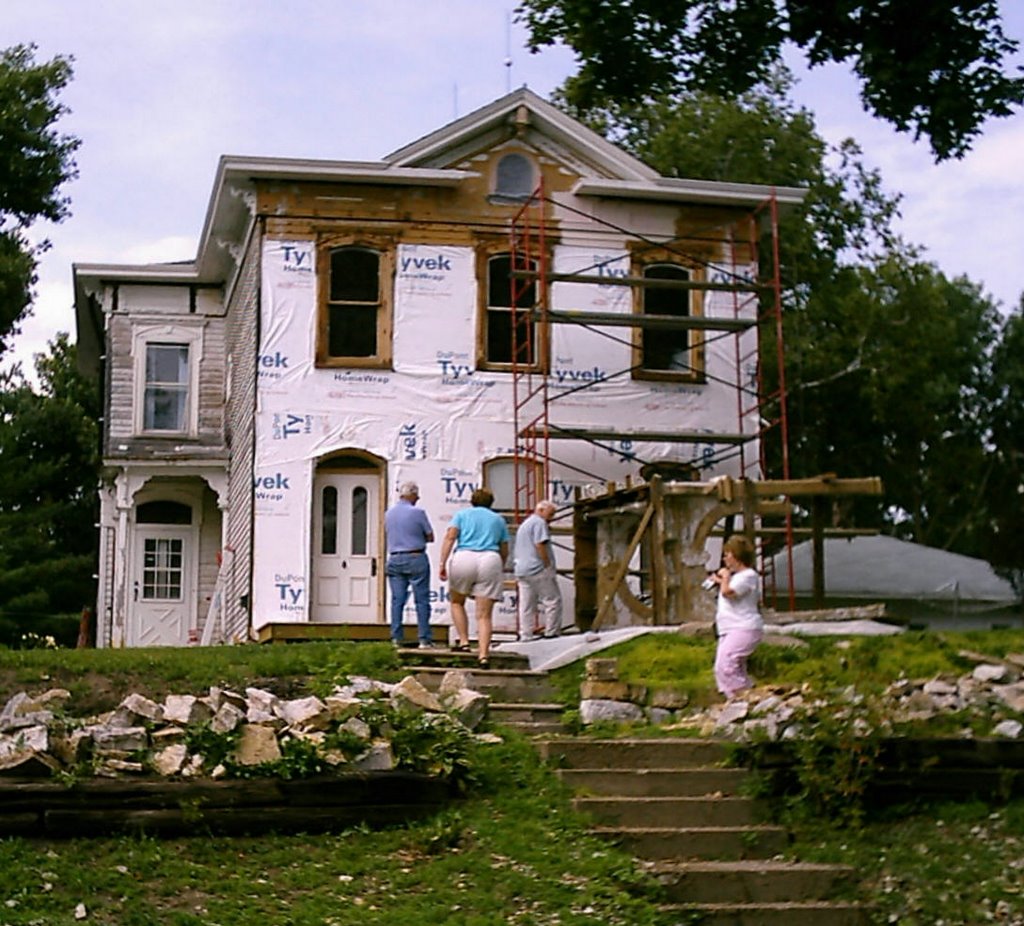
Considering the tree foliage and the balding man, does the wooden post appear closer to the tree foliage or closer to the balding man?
the balding man

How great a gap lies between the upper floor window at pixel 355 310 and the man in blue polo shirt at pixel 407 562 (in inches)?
272

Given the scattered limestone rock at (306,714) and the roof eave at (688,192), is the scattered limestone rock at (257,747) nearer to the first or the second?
the scattered limestone rock at (306,714)

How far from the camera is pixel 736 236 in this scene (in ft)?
88.7

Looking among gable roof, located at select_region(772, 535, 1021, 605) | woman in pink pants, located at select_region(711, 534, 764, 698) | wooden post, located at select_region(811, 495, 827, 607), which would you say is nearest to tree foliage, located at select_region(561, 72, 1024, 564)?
gable roof, located at select_region(772, 535, 1021, 605)

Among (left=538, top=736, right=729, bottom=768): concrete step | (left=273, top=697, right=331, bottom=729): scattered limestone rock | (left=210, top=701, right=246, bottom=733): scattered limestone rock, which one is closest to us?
(left=210, top=701, right=246, bottom=733): scattered limestone rock

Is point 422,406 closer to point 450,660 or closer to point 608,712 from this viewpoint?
point 450,660

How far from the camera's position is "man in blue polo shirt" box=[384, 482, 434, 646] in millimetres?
18656

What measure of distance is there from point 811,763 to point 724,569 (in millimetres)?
2710

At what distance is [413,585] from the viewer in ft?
61.4

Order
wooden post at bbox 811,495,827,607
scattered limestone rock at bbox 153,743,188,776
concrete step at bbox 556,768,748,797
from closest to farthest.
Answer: scattered limestone rock at bbox 153,743,188,776, concrete step at bbox 556,768,748,797, wooden post at bbox 811,495,827,607

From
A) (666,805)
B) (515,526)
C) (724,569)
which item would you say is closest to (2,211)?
(515,526)

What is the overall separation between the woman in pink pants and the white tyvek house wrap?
10319 mm

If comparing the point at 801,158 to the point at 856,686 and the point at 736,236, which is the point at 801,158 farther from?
the point at 856,686

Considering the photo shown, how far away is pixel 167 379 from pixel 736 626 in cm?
1810
